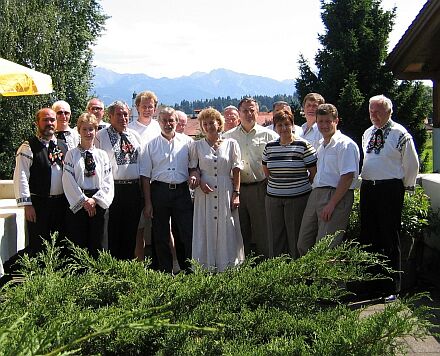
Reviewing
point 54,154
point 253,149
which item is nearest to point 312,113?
point 253,149

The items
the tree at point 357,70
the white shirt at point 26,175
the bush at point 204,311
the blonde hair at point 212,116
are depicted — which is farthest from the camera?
the tree at point 357,70

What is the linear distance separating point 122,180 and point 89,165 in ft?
1.60

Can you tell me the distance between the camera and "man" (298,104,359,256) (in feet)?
16.4

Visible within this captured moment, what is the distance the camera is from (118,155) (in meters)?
5.65

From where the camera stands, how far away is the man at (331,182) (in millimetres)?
4996

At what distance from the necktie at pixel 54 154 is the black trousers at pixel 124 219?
57cm

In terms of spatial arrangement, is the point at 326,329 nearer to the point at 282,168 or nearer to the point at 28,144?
the point at 282,168

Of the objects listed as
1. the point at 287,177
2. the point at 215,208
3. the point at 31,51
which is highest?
the point at 31,51

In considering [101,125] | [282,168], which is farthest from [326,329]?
[101,125]

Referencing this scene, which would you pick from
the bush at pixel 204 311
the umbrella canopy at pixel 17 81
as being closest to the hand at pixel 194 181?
→ the umbrella canopy at pixel 17 81

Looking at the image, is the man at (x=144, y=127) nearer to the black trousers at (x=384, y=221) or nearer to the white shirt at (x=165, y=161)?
the white shirt at (x=165, y=161)

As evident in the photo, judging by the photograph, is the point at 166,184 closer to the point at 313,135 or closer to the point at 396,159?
the point at 313,135

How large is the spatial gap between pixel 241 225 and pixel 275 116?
128 cm

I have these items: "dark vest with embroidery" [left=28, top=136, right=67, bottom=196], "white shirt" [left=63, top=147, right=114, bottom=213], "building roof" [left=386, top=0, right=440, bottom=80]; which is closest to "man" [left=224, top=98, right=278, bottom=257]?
"white shirt" [left=63, top=147, right=114, bottom=213]
